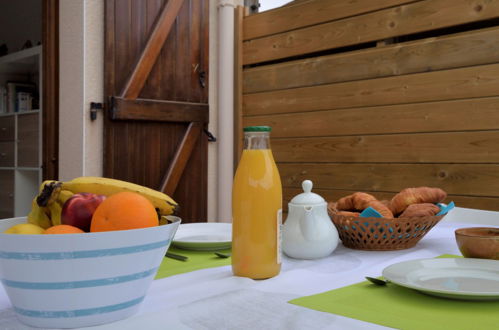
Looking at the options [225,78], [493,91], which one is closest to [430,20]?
[493,91]

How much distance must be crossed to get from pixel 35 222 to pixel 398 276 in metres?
0.51

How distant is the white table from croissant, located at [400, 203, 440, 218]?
0.08m

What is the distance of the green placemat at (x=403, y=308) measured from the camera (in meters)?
0.54

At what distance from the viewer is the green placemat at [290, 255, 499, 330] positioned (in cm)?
54

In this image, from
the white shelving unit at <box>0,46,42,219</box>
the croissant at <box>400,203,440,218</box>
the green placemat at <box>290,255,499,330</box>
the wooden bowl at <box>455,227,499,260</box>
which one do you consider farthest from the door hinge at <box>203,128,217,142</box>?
the green placemat at <box>290,255,499,330</box>

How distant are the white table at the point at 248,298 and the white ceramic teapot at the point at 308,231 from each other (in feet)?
0.06

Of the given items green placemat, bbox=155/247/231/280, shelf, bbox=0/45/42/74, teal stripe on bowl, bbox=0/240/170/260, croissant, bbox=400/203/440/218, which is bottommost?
green placemat, bbox=155/247/231/280

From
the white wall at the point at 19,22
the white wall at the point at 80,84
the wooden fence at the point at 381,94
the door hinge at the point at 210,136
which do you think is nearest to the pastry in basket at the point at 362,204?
the wooden fence at the point at 381,94

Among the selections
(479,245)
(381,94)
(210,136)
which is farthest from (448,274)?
(210,136)

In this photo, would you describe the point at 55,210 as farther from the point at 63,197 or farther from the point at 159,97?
the point at 159,97

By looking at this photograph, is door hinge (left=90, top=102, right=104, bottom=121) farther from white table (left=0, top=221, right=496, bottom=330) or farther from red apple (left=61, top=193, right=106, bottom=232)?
red apple (left=61, top=193, right=106, bottom=232)

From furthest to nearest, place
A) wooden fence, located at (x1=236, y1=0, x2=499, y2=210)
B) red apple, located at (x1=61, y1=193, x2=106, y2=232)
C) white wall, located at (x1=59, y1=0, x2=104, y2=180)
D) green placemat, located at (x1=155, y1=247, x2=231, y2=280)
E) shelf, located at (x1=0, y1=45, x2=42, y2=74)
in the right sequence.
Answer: shelf, located at (x1=0, y1=45, x2=42, y2=74) < white wall, located at (x1=59, y1=0, x2=104, y2=180) < wooden fence, located at (x1=236, y1=0, x2=499, y2=210) < green placemat, located at (x1=155, y1=247, x2=231, y2=280) < red apple, located at (x1=61, y1=193, x2=106, y2=232)

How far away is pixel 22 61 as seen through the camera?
386 cm

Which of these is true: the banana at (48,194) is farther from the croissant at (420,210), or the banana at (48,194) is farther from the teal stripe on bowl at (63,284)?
the croissant at (420,210)
